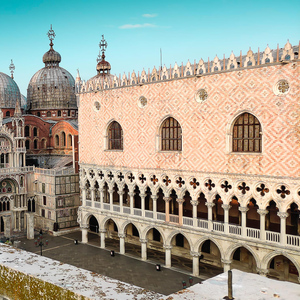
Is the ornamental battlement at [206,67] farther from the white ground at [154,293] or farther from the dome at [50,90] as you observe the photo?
the dome at [50,90]

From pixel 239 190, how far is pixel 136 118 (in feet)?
28.9

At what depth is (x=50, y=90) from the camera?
161 feet

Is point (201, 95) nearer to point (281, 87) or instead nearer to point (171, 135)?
point (171, 135)

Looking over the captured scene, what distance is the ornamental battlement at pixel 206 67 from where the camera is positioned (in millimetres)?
19172

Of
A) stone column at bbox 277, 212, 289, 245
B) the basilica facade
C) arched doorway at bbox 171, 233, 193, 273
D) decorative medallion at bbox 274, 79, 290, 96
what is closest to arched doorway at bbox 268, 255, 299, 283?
the basilica facade

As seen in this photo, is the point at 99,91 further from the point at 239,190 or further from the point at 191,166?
the point at 239,190

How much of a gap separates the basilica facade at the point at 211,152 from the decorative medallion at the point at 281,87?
57mm

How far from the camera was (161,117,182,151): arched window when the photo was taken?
24.0 meters

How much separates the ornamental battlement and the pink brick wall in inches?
12.1

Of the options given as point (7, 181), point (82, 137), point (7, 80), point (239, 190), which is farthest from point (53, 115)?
point (239, 190)

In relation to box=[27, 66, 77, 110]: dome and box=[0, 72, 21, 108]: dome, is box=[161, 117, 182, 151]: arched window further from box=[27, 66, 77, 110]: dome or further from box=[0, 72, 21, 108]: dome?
box=[0, 72, 21, 108]: dome

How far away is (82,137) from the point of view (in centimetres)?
3016

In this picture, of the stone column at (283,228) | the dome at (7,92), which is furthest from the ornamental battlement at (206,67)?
the dome at (7,92)

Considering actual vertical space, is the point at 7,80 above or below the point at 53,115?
above
